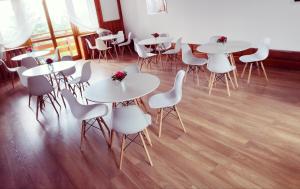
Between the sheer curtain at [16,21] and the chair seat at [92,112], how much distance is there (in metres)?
5.69

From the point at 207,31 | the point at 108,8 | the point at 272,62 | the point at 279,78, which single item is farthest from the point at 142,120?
the point at 108,8

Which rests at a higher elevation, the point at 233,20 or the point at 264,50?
the point at 233,20

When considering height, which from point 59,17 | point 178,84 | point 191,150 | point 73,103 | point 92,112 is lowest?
point 191,150

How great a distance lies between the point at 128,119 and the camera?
2.38m

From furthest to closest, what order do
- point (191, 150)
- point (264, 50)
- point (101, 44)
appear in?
point (101, 44) → point (264, 50) → point (191, 150)

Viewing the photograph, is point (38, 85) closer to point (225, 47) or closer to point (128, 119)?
point (128, 119)

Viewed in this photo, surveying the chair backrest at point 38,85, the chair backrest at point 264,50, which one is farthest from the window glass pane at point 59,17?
the chair backrest at point 264,50

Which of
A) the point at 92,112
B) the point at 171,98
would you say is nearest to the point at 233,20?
the point at 171,98

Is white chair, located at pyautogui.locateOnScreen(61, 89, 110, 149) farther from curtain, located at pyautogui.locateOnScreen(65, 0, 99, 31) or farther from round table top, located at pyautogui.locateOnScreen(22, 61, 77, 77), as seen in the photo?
curtain, located at pyautogui.locateOnScreen(65, 0, 99, 31)

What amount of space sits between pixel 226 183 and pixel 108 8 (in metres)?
7.84

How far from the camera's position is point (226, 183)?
2201 millimetres

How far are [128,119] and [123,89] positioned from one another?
544 mm

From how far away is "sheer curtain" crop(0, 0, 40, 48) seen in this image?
7133 millimetres

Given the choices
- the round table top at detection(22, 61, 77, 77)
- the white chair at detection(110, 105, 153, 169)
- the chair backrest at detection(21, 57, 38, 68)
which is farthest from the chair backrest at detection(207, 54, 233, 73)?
the chair backrest at detection(21, 57, 38, 68)
